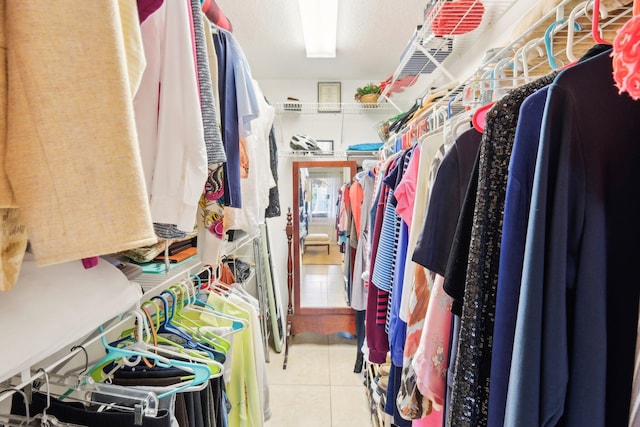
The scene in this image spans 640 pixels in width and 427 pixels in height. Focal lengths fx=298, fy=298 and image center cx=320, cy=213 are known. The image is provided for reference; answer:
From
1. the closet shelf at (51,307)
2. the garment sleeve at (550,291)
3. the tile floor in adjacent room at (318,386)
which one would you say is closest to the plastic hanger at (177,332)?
the closet shelf at (51,307)

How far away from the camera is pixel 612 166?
40 centimetres

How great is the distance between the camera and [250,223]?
1.15 meters

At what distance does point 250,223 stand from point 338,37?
162cm

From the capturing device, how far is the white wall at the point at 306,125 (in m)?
2.83

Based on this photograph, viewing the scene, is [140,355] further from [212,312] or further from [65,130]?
[65,130]

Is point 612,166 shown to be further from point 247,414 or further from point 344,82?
point 344,82

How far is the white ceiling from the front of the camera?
174cm

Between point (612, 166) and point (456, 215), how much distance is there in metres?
0.31

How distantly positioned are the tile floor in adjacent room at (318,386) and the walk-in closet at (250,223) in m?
0.83

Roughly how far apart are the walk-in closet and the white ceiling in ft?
1.98

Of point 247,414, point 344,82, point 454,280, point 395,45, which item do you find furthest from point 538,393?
point 344,82

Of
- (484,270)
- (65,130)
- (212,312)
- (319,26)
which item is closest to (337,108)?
(319,26)

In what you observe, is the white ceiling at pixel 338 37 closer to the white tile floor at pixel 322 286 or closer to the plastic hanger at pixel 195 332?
the plastic hanger at pixel 195 332

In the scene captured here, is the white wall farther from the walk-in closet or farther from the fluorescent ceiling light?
the walk-in closet
